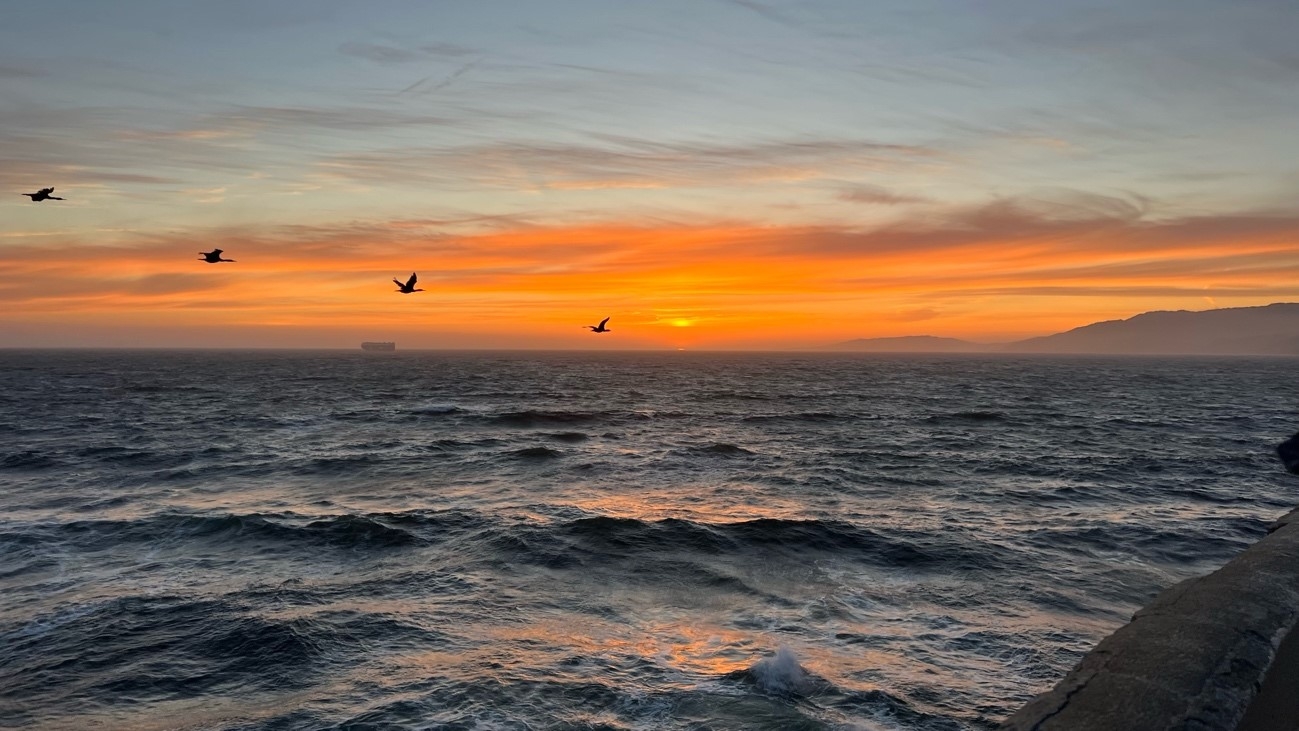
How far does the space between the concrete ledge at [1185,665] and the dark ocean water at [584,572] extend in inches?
97.9

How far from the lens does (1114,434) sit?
52.4m

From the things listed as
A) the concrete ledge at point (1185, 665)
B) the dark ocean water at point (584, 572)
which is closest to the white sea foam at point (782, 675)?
the dark ocean water at point (584, 572)

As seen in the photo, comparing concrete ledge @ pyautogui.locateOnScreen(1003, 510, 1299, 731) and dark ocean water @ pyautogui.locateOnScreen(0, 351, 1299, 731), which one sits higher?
concrete ledge @ pyautogui.locateOnScreen(1003, 510, 1299, 731)

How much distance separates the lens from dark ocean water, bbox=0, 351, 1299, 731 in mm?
13250

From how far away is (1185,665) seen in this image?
32.6ft

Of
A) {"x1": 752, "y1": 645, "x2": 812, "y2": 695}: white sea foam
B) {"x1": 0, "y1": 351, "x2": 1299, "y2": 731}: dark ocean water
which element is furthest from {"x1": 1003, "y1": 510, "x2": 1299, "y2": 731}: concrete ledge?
{"x1": 752, "y1": 645, "x2": 812, "y2": 695}: white sea foam

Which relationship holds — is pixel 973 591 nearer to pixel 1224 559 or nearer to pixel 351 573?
pixel 1224 559

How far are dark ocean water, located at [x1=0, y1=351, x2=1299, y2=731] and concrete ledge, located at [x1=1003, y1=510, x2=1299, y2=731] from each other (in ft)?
8.16

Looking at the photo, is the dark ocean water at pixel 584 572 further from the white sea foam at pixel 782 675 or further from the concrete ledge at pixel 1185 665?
the concrete ledge at pixel 1185 665

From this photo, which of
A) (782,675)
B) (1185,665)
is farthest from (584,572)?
(1185,665)

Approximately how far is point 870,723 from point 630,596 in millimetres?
7912

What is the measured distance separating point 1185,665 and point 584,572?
1391 centimetres

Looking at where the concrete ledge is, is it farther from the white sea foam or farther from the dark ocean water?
the white sea foam

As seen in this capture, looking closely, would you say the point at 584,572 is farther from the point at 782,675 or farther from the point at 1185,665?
the point at 1185,665
